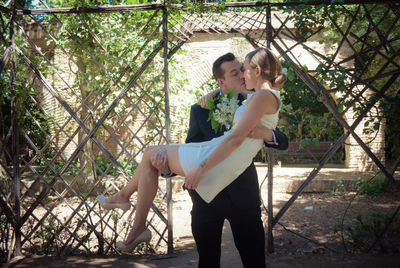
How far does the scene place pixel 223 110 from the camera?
206cm

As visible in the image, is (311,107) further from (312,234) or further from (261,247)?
(261,247)

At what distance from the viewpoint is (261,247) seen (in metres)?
2.10

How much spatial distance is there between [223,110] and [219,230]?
723 millimetres

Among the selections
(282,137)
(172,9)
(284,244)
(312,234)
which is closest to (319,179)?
(312,234)

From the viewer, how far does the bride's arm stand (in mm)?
1874

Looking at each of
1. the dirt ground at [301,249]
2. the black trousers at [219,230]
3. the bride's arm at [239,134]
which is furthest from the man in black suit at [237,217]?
the dirt ground at [301,249]

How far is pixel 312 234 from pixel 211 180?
11.5 feet

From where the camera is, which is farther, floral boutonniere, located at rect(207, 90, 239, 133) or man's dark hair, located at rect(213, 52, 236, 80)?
man's dark hair, located at rect(213, 52, 236, 80)

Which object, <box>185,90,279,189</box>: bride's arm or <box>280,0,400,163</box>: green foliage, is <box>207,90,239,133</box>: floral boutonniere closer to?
<box>185,90,279,189</box>: bride's arm

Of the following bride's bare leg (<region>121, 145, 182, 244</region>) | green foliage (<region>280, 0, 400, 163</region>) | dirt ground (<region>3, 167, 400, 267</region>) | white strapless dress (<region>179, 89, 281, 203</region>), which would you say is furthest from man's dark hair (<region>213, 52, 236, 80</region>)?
dirt ground (<region>3, 167, 400, 267</region>)

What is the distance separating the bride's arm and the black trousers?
27 cm

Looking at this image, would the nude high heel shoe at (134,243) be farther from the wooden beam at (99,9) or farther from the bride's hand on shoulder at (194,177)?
the wooden beam at (99,9)

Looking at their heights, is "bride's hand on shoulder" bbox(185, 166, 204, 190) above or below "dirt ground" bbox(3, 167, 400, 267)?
above

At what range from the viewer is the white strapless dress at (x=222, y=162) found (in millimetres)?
2000
